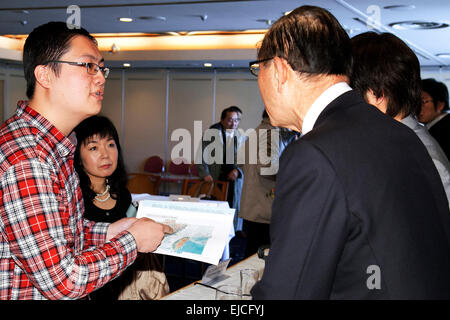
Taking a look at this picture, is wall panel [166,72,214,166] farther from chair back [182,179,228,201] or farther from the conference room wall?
chair back [182,179,228,201]

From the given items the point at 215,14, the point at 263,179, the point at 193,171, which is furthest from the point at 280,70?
the point at 193,171

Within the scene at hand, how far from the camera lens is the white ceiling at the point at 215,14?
18.8 feet

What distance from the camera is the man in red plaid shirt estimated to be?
4.24ft

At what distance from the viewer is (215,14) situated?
21.8 ft

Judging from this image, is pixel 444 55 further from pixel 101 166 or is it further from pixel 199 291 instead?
pixel 199 291

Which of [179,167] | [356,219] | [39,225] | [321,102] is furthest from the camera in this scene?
[179,167]

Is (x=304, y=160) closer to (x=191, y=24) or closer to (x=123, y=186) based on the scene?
(x=123, y=186)

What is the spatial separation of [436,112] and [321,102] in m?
3.99

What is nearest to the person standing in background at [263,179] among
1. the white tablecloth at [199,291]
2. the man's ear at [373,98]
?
the white tablecloth at [199,291]

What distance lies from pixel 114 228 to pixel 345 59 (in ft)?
3.91

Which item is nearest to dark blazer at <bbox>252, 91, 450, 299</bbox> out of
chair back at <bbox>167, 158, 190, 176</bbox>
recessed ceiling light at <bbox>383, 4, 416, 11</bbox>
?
recessed ceiling light at <bbox>383, 4, 416, 11</bbox>

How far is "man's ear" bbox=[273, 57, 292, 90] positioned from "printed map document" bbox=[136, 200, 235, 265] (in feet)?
2.24

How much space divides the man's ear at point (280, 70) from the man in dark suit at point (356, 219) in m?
0.19

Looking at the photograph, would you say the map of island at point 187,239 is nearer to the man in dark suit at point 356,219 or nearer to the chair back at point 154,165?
the man in dark suit at point 356,219
